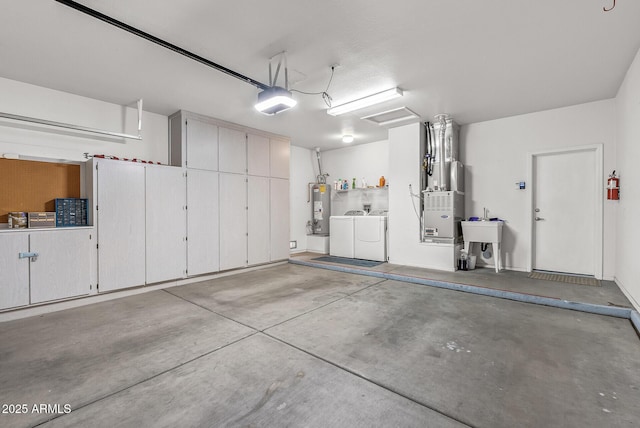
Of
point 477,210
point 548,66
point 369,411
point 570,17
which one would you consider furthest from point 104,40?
point 477,210

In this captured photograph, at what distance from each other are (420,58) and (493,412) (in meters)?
3.35

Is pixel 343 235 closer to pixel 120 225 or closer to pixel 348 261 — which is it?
pixel 348 261

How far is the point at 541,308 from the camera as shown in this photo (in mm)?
3402

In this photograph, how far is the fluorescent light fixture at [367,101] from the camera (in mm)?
4078

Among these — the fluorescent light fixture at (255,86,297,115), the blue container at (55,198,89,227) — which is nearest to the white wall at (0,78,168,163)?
the blue container at (55,198,89,227)

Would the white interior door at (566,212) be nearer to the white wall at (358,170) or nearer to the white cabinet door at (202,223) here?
the white wall at (358,170)

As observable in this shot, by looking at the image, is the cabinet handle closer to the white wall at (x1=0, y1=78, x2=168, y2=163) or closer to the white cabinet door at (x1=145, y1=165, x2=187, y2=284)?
the white cabinet door at (x1=145, y1=165, x2=187, y2=284)

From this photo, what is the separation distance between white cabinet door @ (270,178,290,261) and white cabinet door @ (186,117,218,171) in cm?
141

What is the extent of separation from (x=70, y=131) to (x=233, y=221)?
2727mm

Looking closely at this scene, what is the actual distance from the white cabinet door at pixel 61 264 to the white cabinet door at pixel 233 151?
238 cm

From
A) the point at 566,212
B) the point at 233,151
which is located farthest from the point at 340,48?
the point at 566,212

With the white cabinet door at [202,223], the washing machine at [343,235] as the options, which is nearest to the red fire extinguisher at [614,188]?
the washing machine at [343,235]

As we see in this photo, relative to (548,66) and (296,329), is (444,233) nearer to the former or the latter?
(548,66)

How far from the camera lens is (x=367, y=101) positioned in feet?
14.1
